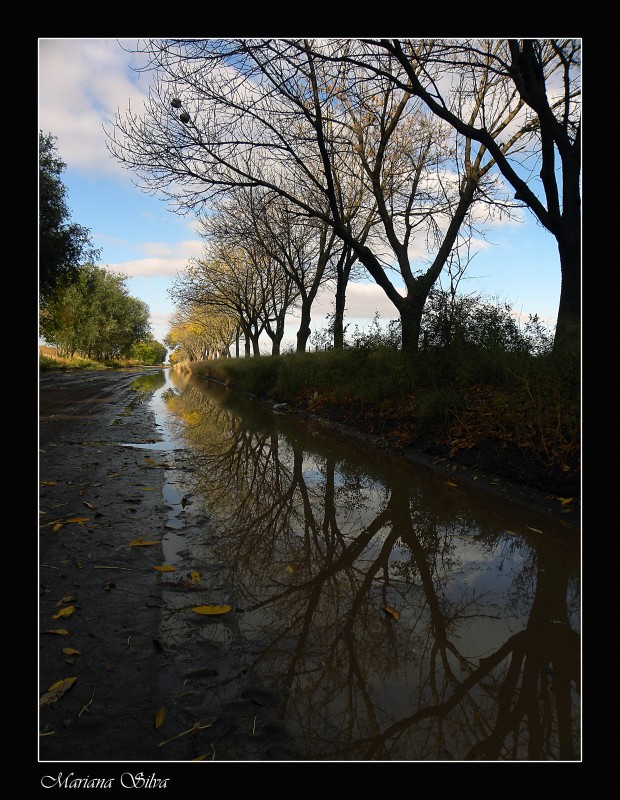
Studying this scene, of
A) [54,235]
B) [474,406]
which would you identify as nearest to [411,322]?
[474,406]

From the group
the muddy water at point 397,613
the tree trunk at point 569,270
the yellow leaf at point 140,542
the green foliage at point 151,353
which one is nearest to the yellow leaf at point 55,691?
the muddy water at point 397,613

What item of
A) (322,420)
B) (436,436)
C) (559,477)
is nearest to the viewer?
(559,477)

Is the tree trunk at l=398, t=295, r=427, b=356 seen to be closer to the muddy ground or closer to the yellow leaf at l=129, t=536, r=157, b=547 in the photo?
the muddy ground

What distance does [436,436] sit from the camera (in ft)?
24.0

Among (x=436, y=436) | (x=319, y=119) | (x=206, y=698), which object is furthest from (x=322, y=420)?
(x=206, y=698)

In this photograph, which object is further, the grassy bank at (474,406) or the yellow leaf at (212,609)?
the grassy bank at (474,406)

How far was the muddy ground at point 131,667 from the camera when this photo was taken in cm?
171

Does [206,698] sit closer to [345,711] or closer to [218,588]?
[345,711]

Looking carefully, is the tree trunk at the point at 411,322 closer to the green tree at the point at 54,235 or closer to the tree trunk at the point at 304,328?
the tree trunk at the point at 304,328

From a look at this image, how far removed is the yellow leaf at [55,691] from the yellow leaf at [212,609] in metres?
0.72

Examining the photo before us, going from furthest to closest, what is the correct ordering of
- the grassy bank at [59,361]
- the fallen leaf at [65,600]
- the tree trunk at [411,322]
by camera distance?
the grassy bank at [59,361]
the tree trunk at [411,322]
the fallen leaf at [65,600]

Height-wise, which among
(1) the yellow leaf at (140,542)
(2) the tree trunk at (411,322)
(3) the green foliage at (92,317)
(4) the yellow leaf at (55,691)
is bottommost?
(4) the yellow leaf at (55,691)

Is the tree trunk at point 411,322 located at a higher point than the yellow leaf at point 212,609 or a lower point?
higher
